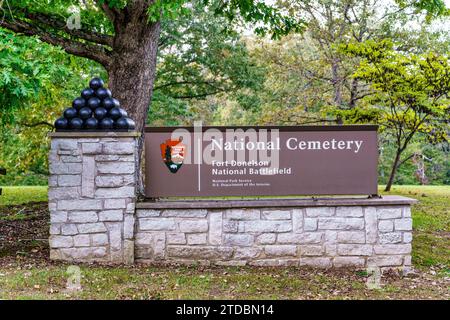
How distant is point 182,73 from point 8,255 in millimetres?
9347

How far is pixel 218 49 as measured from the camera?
13766 mm

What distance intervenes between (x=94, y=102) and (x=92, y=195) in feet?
3.66

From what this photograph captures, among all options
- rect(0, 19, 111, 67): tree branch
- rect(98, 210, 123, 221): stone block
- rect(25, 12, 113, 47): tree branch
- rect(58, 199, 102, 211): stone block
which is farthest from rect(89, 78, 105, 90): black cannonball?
rect(25, 12, 113, 47): tree branch

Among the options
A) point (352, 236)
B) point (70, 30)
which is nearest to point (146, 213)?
point (352, 236)

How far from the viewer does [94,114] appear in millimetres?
5629

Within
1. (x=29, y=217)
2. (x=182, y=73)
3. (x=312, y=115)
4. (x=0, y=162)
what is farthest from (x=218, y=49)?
(x=0, y=162)

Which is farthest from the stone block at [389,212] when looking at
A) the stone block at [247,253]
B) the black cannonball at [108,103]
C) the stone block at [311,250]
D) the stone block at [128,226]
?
the black cannonball at [108,103]

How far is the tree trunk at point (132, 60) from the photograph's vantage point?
8.00m

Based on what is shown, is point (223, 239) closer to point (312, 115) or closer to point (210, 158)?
point (210, 158)

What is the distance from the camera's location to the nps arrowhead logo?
19.3ft

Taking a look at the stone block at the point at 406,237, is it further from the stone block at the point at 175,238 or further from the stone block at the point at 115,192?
the stone block at the point at 115,192

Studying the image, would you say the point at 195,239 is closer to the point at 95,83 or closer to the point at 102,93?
the point at 102,93

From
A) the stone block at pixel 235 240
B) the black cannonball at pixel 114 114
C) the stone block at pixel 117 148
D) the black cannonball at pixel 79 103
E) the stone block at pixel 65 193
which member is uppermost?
the black cannonball at pixel 79 103

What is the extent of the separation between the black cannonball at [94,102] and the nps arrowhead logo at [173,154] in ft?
3.01
